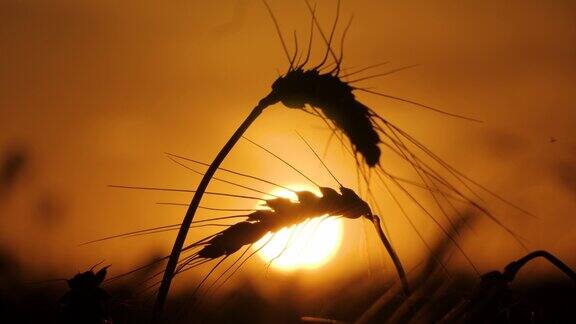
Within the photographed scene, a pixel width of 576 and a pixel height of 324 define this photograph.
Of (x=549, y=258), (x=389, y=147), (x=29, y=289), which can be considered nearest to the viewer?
(x=549, y=258)

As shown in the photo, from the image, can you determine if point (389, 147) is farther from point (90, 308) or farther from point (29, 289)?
point (29, 289)

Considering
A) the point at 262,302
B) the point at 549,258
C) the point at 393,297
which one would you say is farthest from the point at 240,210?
the point at 262,302

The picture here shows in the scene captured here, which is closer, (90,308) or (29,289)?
(90,308)

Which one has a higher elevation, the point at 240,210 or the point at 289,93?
the point at 289,93

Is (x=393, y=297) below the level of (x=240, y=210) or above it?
below

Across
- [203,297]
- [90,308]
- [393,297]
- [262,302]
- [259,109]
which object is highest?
[259,109]

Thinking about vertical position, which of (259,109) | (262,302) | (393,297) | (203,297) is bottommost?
(262,302)

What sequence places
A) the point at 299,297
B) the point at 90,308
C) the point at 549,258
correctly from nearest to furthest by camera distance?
the point at 90,308 < the point at 549,258 < the point at 299,297

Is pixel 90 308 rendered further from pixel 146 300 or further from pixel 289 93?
pixel 289 93

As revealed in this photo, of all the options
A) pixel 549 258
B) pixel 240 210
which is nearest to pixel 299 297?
pixel 240 210
